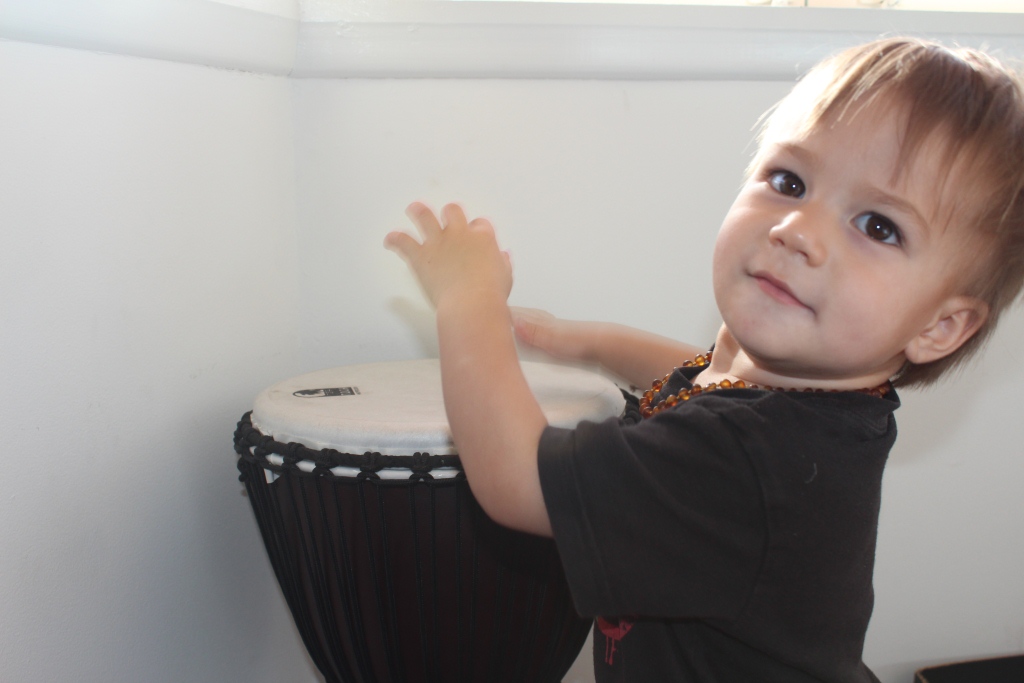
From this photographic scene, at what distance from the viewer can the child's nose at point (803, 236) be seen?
64 centimetres

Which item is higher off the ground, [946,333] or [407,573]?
[946,333]

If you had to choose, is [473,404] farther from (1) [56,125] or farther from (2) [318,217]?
(2) [318,217]

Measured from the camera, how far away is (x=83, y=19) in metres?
0.76

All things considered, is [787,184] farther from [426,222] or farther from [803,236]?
[426,222]

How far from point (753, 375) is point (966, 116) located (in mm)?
255

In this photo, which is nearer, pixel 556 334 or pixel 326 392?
pixel 326 392

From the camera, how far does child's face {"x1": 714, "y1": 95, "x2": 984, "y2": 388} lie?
635 mm

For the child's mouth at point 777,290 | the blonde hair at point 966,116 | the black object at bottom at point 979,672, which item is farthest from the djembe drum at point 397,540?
the black object at bottom at point 979,672

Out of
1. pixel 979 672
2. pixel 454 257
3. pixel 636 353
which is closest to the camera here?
pixel 454 257

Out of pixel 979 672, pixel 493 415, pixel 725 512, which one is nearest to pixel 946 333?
pixel 725 512

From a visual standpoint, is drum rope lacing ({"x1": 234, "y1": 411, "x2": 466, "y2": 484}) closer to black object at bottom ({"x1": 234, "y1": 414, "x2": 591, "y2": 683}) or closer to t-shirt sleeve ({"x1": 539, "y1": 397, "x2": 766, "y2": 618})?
black object at bottom ({"x1": 234, "y1": 414, "x2": 591, "y2": 683})

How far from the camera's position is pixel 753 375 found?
76 cm

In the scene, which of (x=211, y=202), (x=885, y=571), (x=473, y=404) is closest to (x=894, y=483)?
(x=885, y=571)

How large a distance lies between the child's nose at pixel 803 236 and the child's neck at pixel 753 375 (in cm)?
10
